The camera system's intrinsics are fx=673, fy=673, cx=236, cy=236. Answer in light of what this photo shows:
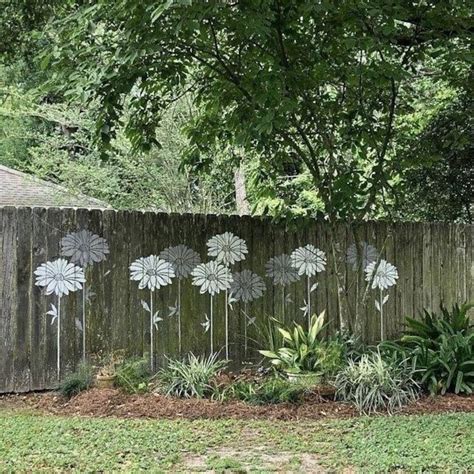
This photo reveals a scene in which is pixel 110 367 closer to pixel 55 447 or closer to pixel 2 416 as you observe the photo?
pixel 2 416

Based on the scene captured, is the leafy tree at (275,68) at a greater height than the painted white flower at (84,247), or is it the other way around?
the leafy tree at (275,68)

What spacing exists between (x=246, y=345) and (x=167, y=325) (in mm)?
1020

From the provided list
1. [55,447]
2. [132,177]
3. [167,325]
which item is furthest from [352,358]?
[132,177]

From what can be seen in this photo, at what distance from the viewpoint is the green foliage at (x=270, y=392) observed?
618 centimetres

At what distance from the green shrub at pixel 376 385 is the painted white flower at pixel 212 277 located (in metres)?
1.85

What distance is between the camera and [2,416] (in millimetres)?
5816

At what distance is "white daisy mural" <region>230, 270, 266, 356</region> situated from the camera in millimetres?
7746

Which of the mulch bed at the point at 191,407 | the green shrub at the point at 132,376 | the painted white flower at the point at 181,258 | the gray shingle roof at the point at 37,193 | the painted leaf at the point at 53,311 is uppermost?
the gray shingle roof at the point at 37,193

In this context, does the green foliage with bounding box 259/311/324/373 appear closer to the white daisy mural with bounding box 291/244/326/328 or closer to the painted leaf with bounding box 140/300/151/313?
the white daisy mural with bounding box 291/244/326/328

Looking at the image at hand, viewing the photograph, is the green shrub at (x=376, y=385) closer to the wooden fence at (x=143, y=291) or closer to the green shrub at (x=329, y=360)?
the green shrub at (x=329, y=360)

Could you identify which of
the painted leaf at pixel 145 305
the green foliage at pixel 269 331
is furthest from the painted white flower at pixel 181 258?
the green foliage at pixel 269 331

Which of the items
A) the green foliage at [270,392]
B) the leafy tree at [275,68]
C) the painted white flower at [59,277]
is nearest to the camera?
the leafy tree at [275,68]

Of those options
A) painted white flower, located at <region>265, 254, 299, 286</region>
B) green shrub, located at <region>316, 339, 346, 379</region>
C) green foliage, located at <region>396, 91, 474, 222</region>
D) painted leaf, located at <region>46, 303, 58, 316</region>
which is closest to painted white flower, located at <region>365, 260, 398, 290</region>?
green foliage, located at <region>396, 91, 474, 222</region>

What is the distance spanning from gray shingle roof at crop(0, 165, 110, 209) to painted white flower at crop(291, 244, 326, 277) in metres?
5.57
